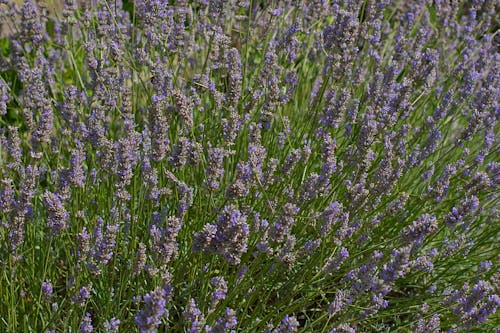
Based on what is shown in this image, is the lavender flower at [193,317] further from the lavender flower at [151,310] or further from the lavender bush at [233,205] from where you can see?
the lavender flower at [151,310]

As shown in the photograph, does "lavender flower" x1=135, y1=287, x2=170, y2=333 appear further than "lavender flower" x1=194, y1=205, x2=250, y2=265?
No

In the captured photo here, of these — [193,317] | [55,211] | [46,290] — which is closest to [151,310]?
[193,317]

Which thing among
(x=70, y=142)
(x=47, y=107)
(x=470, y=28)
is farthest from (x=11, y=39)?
(x=470, y=28)

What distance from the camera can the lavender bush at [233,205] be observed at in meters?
1.78

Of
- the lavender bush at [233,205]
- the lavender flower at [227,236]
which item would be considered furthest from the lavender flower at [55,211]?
the lavender flower at [227,236]

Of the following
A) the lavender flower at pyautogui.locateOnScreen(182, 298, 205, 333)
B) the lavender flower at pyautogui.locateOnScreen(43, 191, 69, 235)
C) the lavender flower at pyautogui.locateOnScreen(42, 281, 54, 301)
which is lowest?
the lavender flower at pyautogui.locateOnScreen(42, 281, 54, 301)

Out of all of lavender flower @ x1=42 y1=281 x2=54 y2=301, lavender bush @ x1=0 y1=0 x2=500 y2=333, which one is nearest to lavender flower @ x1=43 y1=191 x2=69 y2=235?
lavender bush @ x1=0 y1=0 x2=500 y2=333

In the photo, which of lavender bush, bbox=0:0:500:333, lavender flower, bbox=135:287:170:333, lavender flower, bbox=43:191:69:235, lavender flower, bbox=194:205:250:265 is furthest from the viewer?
lavender bush, bbox=0:0:500:333

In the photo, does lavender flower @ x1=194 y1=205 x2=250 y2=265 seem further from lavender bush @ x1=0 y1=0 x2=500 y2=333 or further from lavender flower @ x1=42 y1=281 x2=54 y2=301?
lavender flower @ x1=42 y1=281 x2=54 y2=301

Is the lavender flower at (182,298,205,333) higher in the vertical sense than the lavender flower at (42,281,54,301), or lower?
higher

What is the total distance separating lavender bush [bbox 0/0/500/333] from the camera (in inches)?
70.0

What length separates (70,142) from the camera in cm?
266

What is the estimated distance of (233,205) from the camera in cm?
156

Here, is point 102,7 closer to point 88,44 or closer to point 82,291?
point 88,44
